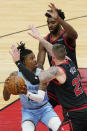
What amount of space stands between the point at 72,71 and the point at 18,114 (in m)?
2.72

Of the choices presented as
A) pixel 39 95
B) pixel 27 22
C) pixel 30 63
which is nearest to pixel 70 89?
pixel 39 95

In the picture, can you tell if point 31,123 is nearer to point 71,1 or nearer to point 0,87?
point 0,87

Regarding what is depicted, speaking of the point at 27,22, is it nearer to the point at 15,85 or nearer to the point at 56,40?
the point at 56,40

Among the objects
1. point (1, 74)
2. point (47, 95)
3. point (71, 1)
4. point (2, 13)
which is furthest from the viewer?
point (71, 1)

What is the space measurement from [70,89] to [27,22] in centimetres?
918

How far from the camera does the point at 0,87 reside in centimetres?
1014

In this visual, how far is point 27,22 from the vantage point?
15.1 m

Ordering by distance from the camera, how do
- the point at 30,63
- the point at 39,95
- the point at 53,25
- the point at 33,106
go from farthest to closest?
1. the point at 53,25
2. the point at 33,106
3. the point at 30,63
4. the point at 39,95

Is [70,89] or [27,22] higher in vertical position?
[70,89]

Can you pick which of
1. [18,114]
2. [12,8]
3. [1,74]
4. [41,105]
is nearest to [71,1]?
[12,8]

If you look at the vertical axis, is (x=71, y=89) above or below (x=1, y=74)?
above

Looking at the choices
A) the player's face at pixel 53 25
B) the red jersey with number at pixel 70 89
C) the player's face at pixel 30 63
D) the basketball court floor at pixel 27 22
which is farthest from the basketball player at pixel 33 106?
the basketball court floor at pixel 27 22

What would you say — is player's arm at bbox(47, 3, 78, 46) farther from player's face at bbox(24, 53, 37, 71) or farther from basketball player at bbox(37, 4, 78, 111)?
player's face at bbox(24, 53, 37, 71)

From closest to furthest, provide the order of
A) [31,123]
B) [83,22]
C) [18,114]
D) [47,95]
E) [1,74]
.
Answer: [31,123] < [47,95] < [18,114] < [1,74] < [83,22]
